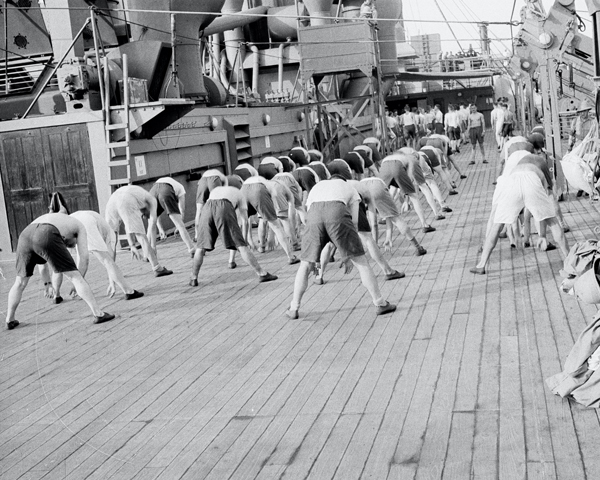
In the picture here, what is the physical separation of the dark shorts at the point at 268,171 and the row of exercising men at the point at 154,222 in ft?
0.14

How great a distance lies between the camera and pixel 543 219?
34.4ft

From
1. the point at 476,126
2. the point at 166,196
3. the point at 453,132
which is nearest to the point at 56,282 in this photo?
the point at 166,196

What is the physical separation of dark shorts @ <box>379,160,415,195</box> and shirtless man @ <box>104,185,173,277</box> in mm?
3880

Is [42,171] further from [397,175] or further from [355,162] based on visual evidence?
[397,175]

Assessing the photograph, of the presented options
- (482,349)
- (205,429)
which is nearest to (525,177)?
(482,349)

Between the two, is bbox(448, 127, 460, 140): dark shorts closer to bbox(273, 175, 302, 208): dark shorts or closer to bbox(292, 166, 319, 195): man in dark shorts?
bbox(292, 166, 319, 195): man in dark shorts

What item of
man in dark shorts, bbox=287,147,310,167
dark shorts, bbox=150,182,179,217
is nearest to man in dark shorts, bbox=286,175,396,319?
dark shorts, bbox=150,182,179,217

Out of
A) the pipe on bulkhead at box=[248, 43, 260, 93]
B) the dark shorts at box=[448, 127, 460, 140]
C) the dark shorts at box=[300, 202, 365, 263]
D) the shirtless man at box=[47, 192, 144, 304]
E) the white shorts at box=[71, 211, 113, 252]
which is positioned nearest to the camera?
the dark shorts at box=[300, 202, 365, 263]

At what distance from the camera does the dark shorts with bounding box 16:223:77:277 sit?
990 cm

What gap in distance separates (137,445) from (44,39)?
1733cm

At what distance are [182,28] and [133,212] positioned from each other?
9501mm

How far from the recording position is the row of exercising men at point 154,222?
33.0 feet

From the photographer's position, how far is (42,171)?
17.5m

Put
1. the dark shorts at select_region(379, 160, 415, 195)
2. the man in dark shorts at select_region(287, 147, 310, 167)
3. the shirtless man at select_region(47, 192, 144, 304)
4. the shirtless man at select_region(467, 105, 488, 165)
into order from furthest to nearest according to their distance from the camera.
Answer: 1. the shirtless man at select_region(467, 105, 488, 165)
2. the man in dark shorts at select_region(287, 147, 310, 167)
3. the dark shorts at select_region(379, 160, 415, 195)
4. the shirtless man at select_region(47, 192, 144, 304)
